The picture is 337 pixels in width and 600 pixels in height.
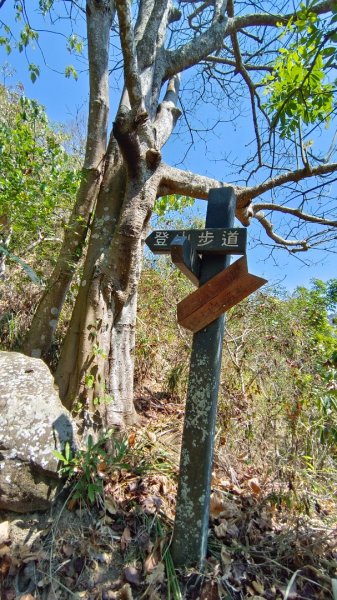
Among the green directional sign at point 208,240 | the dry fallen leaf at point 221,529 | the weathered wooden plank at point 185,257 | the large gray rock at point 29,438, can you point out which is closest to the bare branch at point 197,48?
the green directional sign at point 208,240

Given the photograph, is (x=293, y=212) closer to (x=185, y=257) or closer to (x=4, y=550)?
(x=185, y=257)

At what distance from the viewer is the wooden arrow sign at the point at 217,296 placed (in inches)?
63.9

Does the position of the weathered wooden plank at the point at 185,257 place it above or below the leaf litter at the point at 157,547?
above

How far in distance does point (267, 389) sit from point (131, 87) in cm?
301

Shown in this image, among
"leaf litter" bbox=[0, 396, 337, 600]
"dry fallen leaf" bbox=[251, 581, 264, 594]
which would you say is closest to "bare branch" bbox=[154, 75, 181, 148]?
"leaf litter" bbox=[0, 396, 337, 600]

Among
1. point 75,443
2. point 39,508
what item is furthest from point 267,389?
point 39,508

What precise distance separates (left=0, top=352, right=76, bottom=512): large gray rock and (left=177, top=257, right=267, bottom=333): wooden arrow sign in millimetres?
1172

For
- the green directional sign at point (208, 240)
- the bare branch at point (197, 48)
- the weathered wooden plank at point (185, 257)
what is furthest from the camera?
the bare branch at point (197, 48)

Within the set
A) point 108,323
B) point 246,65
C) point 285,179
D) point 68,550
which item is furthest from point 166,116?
point 68,550

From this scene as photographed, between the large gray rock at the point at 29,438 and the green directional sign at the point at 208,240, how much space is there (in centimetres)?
136

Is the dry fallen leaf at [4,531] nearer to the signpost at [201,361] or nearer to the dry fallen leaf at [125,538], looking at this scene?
the dry fallen leaf at [125,538]

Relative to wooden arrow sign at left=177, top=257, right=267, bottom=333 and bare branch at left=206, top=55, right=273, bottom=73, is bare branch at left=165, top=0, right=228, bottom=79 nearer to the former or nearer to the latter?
bare branch at left=206, top=55, right=273, bottom=73

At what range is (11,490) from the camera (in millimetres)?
1889

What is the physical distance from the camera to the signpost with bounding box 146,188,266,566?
1.63m
